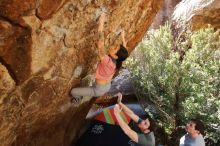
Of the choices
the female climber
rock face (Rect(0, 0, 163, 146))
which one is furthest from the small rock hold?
the female climber

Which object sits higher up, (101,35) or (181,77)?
(101,35)

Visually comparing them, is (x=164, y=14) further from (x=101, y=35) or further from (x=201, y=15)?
(x=101, y=35)

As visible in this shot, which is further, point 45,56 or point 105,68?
point 105,68

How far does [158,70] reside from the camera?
34.7 feet

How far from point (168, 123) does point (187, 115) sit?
816 mm

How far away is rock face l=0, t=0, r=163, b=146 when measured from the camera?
4.52 m

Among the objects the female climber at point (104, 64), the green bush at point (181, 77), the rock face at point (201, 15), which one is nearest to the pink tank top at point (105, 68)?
the female climber at point (104, 64)

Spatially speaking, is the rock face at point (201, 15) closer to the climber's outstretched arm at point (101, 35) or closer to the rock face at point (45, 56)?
the rock face at point (45, 56)

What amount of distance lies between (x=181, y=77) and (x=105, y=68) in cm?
477

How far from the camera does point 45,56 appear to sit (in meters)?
5.02

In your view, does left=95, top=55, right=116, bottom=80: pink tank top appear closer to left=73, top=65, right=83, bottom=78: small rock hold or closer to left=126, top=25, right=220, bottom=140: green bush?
left=73, top=65, right=83, bottom=78: small rock hold

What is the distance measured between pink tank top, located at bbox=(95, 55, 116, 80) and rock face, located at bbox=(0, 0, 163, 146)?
361 mm

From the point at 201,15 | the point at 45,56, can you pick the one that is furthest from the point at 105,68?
the point at 201,15

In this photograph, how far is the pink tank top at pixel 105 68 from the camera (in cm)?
560
